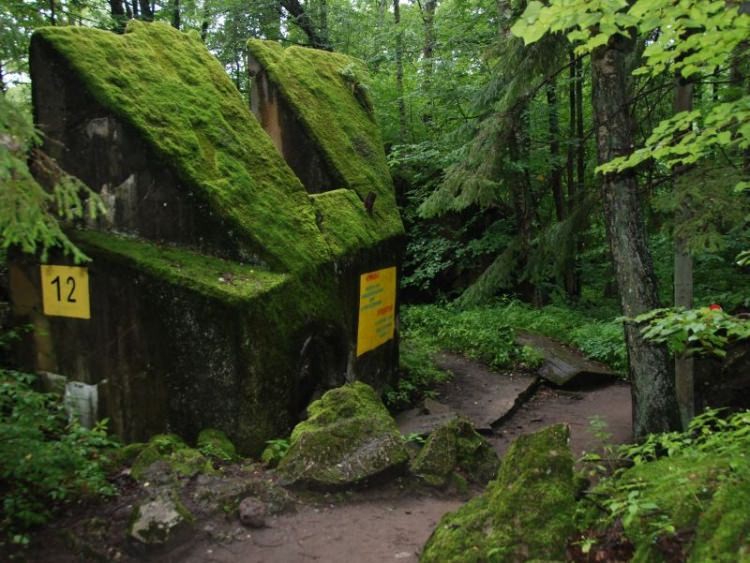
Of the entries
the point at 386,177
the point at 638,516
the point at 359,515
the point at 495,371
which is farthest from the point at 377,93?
the point at 638,516

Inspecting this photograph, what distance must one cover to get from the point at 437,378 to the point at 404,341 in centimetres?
192

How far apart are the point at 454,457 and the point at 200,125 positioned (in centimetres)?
487

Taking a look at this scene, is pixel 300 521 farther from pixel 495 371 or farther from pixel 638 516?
pixel 495 371

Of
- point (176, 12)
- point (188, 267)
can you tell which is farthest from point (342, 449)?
point (176, 12)

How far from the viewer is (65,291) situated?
6523mm

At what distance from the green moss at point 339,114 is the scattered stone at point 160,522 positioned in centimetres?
466

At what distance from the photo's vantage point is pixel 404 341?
12.6m

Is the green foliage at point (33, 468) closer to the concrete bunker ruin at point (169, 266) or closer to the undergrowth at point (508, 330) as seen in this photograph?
the concrete bunker ruin at point (169, 266)

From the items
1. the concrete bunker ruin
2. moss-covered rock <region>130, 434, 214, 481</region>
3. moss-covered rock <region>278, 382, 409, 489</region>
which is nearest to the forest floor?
moss-covered rock <region>278, 382, 409, 489</region>

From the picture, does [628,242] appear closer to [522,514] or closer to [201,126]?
[522,514]

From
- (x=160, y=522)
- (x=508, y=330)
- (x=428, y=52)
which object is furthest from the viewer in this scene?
(x=428, y=52)

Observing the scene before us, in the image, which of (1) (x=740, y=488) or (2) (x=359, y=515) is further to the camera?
(2) (x=359, y=515)

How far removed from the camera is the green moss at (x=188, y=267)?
6027mm

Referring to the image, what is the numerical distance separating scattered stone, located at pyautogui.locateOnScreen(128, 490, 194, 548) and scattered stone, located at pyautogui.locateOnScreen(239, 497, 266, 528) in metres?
0.39
